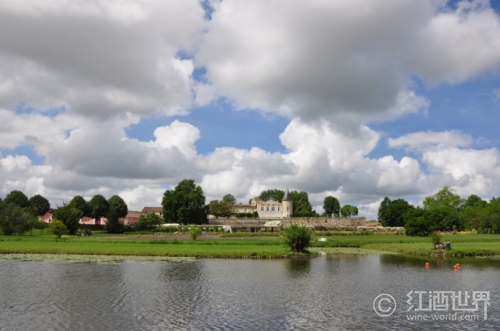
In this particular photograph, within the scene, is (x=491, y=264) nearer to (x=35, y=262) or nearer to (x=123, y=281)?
(x=123, y=281)

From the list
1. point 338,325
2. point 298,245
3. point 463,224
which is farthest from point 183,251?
point 463,224

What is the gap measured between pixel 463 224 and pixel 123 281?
113m

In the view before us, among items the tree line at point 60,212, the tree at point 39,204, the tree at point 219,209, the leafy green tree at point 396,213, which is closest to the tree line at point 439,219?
the leafy green tree at point 396,213

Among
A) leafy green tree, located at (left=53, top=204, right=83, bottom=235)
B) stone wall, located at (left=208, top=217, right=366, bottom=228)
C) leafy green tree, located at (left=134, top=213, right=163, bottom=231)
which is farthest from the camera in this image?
stone wall, located at (left=208, top=217, right=366, bottom=228)

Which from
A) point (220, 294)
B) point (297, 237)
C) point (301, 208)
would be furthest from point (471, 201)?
point (220, 294)

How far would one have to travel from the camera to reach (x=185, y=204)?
391ft

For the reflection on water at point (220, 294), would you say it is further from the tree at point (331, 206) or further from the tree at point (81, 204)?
the tree at point (331, 206)

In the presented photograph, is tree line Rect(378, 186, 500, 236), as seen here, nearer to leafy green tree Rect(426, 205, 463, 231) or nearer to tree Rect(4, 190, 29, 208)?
leafy green tree Rect(426, 205, 463, 231)

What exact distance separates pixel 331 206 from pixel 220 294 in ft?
527

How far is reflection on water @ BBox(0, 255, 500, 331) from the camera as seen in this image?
19672mm

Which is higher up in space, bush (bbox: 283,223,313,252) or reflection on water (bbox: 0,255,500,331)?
bush (bbox: 283,223,313,252)

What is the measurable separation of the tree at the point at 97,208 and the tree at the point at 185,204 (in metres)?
22.4

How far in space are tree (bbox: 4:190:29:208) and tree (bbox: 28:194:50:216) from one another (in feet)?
12.5

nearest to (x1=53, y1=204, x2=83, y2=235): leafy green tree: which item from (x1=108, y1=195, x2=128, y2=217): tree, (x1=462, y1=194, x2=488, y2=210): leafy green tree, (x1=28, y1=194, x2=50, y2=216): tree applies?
(x1=108, y1=195, x2=128, y2=217): tree
